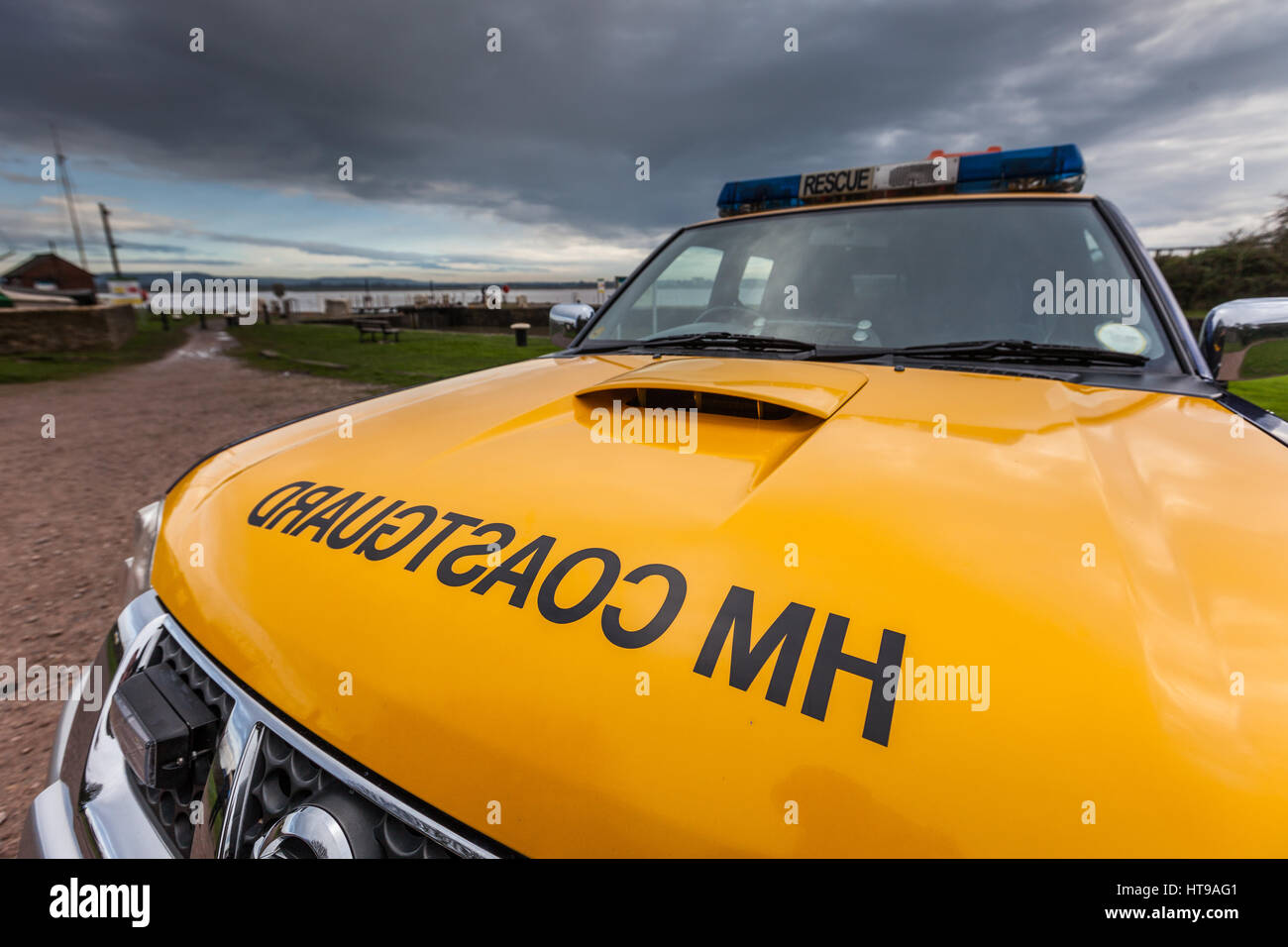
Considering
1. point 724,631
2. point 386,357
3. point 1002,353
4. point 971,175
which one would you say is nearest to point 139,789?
point 724,631

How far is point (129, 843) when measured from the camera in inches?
37.5

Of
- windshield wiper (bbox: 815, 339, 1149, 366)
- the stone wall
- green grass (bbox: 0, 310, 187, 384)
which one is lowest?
windshield wiper (bbox: 815, 339, 1149, 366)

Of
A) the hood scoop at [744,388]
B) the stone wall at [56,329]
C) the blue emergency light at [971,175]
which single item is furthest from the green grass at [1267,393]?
the stone wall at [56,329]

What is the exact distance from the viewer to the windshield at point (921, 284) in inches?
68.9

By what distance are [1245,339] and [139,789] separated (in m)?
2.58

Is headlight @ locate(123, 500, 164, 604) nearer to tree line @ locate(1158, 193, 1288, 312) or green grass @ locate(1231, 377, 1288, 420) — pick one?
green grass @ locate(1231, 377, 1288, 420)

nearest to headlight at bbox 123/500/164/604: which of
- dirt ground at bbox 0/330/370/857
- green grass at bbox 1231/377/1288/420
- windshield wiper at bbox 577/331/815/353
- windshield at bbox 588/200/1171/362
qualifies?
dirt ground at bbox 0/330/370/857

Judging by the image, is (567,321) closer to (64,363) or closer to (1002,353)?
(1002,353)

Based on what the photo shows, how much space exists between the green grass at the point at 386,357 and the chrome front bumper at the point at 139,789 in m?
7.22

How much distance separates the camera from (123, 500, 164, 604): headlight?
4.27 ft

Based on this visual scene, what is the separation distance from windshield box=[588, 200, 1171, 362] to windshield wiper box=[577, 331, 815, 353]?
0.07 metres

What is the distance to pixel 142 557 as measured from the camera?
1352 mm
